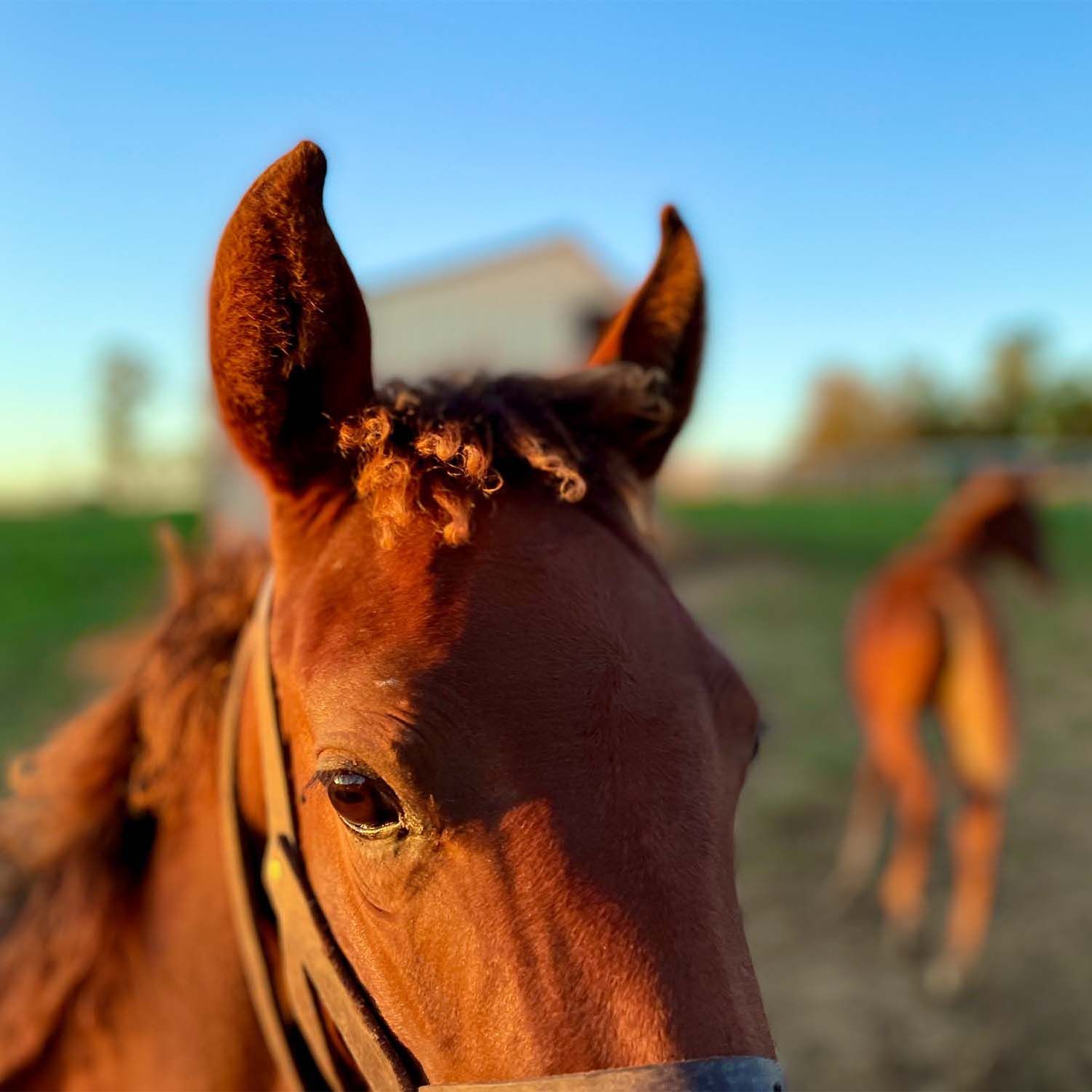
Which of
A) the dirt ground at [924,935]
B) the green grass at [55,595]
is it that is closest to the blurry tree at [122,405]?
the green grass at [55,595]

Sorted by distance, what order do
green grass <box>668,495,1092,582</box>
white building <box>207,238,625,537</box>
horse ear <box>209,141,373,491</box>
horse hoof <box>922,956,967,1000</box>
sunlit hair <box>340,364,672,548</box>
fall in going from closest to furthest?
horse ear <box>209,141,373,491</box> → sunlit hair <box>340,364,672,548</box> → horse hoof <box>922,956,967,1000</box> → green grass <box>668,495,1092,582</box> → white building <box>207,238,625,537</box>

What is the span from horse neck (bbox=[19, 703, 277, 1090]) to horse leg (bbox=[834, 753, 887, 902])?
18.3 ft

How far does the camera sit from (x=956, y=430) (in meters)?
49.1

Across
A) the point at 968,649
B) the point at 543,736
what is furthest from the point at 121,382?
the point at 543,736

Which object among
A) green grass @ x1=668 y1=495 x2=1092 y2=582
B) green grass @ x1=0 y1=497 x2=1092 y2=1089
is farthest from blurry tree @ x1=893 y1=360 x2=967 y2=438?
green grass @ x1=0 y1=497 x2=1092 y2=1089

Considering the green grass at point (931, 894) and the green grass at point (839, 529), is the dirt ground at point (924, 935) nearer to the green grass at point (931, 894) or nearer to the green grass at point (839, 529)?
the green grass at point (931, 894)

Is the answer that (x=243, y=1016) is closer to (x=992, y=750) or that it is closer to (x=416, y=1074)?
(x=416, y=1074)

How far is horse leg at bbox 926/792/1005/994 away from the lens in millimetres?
5214

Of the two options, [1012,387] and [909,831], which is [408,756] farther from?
[1012,387]

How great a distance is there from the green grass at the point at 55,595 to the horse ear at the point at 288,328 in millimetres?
7536

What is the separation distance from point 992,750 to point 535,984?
5474mm

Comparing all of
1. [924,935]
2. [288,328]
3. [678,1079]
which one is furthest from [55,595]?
[678,1079]

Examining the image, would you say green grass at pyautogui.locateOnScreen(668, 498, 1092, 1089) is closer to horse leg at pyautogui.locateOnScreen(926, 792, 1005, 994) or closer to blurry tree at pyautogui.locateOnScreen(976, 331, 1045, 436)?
horse leg at pyautogui.locateOnScreen(926, 792, 1005, 994)

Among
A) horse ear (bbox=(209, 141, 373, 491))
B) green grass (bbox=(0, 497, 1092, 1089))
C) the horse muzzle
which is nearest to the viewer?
the horse muzzle
